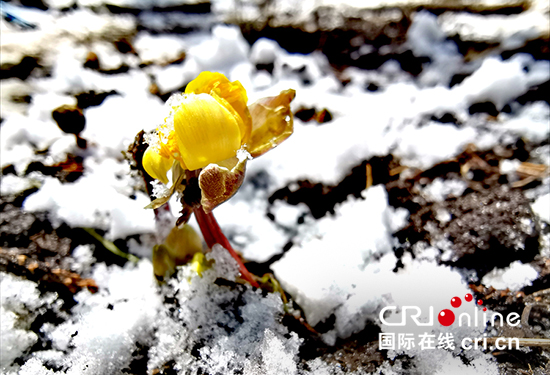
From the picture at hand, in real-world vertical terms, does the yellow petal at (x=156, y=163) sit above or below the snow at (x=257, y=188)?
above

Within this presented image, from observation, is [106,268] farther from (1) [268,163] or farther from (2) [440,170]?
(2) [440,170]

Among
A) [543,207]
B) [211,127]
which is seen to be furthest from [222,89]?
[543,207]

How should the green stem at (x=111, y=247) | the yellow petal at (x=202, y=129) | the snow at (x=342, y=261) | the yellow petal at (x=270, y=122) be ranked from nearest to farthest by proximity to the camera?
1. the yellow petal at (x=202, y=129)
2. the yellow petal at (x=270, y=122)
3. the snow at (x=342, y=261)
4. the green stem at (x=111, y=247)

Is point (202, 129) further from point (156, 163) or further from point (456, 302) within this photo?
point (456, 302)

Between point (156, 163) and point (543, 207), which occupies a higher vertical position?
point (156, 163)

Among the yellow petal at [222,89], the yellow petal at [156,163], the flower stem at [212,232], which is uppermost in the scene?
the yellow petal at [222,89]

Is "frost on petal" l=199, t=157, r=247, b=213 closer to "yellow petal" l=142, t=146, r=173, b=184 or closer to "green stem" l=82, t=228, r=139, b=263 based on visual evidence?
"yellow petal" l=142, t=146, r=173, b=184

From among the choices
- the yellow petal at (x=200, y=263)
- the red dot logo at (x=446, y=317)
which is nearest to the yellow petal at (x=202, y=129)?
the yellow petal at (x=200, y=263)

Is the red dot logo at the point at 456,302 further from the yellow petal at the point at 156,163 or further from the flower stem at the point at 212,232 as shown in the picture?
the yellow petal at the point at 156,163
